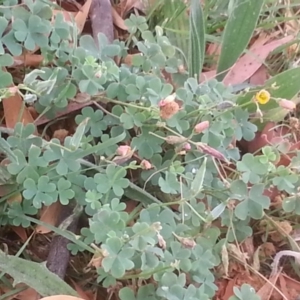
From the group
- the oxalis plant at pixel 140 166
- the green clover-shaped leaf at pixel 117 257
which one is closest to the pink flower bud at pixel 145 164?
Answer: the oxalis plant at pixel 140 166

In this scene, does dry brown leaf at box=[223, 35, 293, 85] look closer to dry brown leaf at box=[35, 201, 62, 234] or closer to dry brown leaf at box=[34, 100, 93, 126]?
dry brown leaf at box=[34, 100, 93, 126]

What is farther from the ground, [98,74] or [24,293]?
[98,74]

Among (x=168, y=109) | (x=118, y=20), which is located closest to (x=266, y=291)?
(x=168, y=109)

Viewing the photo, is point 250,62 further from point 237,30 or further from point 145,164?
point 145,164

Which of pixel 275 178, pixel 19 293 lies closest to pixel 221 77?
pixel 275 178

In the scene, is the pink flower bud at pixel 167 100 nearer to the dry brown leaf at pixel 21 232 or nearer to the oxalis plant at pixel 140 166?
the oxalis plant at pixel 140 166

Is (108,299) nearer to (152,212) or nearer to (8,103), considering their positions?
(152,212)
